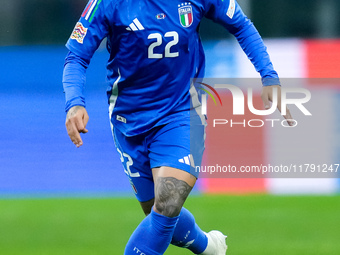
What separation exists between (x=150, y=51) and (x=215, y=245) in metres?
1.33

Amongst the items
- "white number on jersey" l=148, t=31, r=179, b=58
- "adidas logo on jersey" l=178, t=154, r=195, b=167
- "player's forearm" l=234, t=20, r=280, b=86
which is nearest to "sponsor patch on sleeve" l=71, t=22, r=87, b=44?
"white number on jersey" l=148, t=31, r=179, b=58

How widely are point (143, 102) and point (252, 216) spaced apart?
88.7 inches

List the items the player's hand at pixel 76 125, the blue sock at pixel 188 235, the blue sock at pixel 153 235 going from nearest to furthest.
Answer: the player's hand at pixel 76 125
the blue sock at pixel 153 235
the blue sock at pixel 188 235

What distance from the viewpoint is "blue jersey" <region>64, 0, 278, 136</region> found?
164 inches

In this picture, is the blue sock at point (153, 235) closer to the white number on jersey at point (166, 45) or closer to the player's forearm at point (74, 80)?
the player's forearm at point (74, 80)

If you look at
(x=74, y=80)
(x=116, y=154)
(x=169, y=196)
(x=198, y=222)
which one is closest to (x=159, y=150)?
(x=169, y=196)

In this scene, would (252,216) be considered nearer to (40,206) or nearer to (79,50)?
(40,206)

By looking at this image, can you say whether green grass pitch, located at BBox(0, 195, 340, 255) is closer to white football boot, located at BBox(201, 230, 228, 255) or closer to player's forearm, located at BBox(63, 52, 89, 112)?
white football boot, located at BBox(201, 230, 228, 255)

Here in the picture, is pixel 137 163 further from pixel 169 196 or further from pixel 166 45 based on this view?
pixel 166 45

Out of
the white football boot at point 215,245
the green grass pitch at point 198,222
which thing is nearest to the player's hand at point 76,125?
the white football boot at point 215,245

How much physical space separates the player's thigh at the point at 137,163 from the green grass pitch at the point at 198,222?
83 cm

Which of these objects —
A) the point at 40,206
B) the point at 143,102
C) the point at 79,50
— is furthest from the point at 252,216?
the point at 79,50

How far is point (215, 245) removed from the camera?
15.9 ft

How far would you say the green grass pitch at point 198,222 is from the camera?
5336 mm
